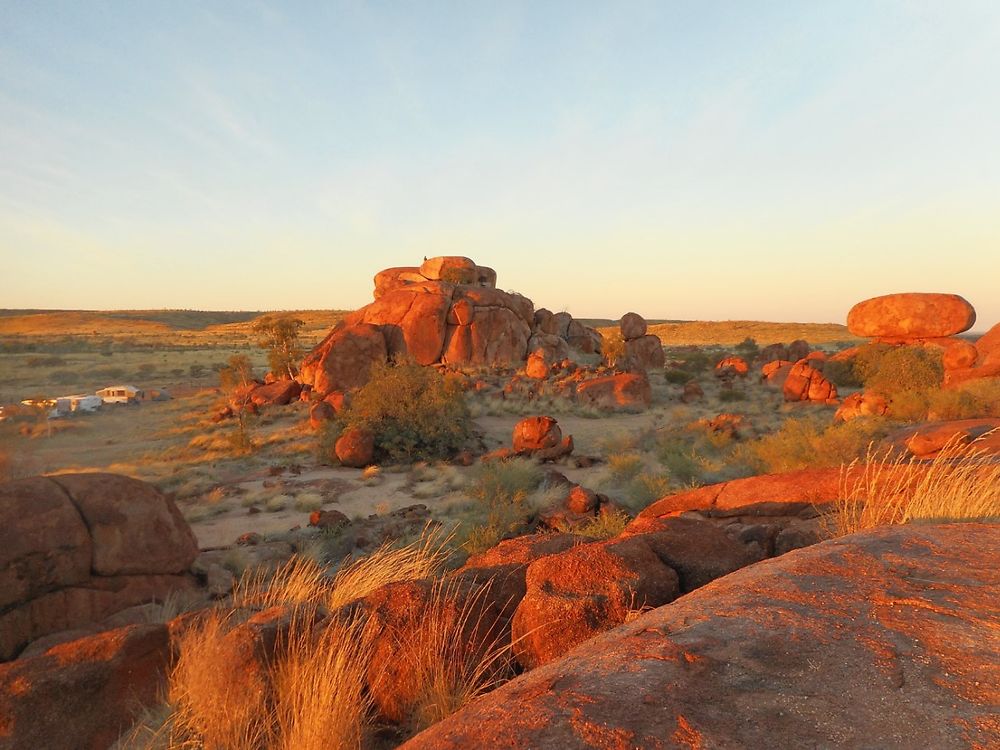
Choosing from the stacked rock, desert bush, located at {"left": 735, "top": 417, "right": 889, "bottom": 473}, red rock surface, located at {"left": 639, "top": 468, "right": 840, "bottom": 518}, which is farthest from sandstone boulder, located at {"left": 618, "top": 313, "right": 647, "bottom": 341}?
red rock surface, located at {"left": 639, "top": 468, "right": 840, "bottom": 518}

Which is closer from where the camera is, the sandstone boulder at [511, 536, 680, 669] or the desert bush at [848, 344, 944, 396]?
the sandstone boulder at [511, 536, 680, 669]

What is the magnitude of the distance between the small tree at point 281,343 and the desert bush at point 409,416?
1304cm

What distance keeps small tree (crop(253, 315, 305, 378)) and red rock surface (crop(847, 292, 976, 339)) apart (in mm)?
29342

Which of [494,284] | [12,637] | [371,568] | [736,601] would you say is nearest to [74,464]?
[12,637]

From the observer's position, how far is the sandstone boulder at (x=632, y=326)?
3678 cm

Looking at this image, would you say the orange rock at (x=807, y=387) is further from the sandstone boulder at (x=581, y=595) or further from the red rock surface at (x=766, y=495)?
the sandstone boulder at (x=581, y=595)

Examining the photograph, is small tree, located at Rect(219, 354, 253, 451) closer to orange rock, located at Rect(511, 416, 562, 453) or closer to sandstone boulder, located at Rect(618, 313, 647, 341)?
orange rock, located at Rect(511, 416, 562, 453)

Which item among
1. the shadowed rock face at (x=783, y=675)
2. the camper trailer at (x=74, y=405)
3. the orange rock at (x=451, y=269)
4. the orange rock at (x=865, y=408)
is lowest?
the camper trailer at (x=74, y=405)

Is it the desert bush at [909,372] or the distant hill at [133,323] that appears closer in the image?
the desert bush at [909,372]

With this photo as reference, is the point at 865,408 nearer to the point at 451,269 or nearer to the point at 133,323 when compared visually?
the point at 451,269

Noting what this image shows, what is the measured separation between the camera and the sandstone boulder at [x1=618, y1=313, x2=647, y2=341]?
3678cm

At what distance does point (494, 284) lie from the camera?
4016 centimetres

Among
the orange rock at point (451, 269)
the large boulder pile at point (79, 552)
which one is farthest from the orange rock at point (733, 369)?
the large boulder pile at point (79, 552)

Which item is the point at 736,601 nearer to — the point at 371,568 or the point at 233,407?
the point at 371,568
